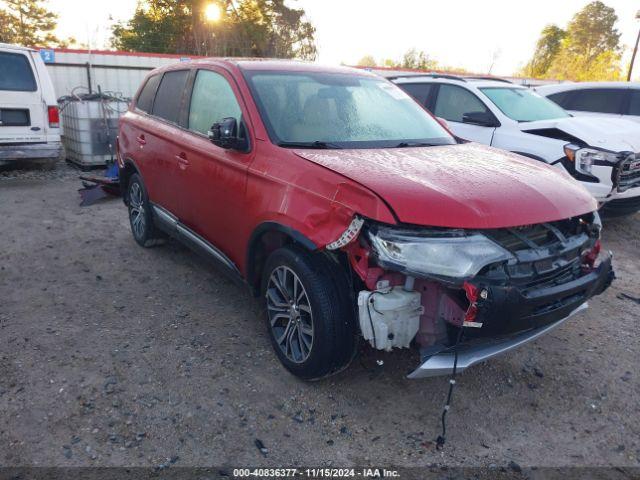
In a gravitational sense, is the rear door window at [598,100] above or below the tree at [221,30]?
below

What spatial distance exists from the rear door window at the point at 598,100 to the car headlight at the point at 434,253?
25.1 feet

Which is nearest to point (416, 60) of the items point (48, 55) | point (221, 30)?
point (221, 30)

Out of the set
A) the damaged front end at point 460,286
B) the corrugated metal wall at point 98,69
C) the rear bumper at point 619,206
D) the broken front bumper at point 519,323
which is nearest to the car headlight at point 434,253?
the damaged front end at point 460,286

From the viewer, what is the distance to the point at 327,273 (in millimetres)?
2727

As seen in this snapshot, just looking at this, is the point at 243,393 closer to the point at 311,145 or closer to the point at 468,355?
the point at 468,355

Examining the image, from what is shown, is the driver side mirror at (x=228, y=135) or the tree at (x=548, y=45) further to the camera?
the tree at (x=548, y=45)

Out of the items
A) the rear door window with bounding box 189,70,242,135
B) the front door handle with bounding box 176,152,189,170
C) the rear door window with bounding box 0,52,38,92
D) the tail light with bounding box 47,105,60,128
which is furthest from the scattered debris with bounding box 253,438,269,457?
the rear door window with bounding box 0,52,38,92

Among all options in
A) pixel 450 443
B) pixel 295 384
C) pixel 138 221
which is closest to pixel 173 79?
pixel 138 221

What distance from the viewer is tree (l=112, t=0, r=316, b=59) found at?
22500 millimetres

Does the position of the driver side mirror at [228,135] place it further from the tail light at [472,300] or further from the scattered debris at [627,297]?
the scattered debris at [627,297]

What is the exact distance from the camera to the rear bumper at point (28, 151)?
7.51 metres

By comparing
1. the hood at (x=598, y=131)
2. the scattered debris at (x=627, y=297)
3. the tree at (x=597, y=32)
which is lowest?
the scattered debris at (x=627, y=297)

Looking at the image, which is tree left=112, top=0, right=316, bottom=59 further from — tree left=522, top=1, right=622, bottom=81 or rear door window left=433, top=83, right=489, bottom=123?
tree left=522, top=1, right=622, bottom=81

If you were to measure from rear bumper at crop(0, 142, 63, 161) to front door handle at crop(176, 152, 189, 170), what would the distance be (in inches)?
198
